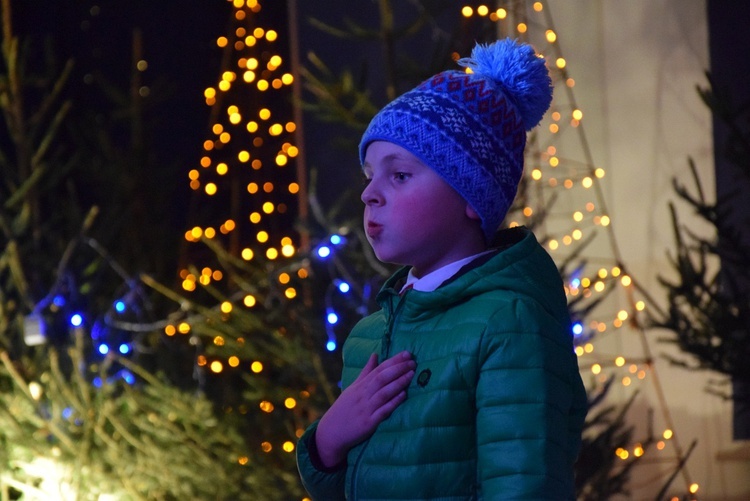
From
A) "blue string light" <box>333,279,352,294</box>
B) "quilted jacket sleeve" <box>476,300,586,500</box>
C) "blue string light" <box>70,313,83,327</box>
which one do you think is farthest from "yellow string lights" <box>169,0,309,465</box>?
"quilted jacket sleeve" <box>476,300,586,500</box>

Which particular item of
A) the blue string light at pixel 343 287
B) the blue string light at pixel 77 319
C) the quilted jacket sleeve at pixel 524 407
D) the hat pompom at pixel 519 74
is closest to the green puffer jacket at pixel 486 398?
the quilted jacket sleeve at pixel 524 407

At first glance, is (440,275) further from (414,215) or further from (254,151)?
(254,151)

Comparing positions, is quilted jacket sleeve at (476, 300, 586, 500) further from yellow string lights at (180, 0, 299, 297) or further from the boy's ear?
yellow string lights at (180, 0, 299, 297)

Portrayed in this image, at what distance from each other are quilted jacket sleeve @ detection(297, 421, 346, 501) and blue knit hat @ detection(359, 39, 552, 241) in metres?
0.44

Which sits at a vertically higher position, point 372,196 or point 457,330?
point 372,196

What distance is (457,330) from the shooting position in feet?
4.94

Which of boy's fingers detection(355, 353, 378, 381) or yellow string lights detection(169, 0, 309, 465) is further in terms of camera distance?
yellow string lights detection(169, 0, 309, 465)

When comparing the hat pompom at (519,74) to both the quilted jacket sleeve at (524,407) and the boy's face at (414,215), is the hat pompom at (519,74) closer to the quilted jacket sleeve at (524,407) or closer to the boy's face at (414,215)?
the boy's face at (414,215)

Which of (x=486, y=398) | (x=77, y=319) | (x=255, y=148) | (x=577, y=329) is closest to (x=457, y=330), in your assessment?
(x=486, y=398)

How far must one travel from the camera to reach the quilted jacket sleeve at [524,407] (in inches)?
54.4

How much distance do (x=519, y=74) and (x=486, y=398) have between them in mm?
537

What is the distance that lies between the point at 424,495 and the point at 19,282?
3.45 metres

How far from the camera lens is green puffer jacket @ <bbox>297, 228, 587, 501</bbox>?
4.60 feet

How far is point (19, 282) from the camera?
4527 millimetres
